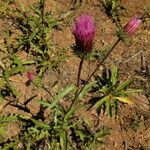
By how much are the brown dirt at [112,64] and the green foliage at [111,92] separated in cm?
16

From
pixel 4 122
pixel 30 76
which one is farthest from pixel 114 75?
pixel 4 122

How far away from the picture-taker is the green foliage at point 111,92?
12.2 feet

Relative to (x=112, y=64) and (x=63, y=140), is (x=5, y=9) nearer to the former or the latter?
(x=112, y=64)

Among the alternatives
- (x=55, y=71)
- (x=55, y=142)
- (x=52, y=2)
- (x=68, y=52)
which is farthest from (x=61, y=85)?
(x=52, y=2)

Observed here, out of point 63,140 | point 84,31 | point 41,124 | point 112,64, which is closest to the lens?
point 84,31

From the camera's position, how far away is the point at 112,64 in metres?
4.29

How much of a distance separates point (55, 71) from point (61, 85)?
187 mm

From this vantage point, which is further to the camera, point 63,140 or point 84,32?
point 63,140

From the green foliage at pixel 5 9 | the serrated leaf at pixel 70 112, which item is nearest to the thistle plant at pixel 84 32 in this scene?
the serrated leaf at pixel 70 112

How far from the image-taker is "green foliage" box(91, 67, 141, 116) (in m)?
3.71

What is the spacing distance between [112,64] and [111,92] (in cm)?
56

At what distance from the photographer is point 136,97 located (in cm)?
409

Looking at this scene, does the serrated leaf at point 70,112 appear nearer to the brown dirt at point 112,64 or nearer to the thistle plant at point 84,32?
the brown dirt at point 112,64

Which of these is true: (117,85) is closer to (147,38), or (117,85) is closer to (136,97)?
(136,97)
